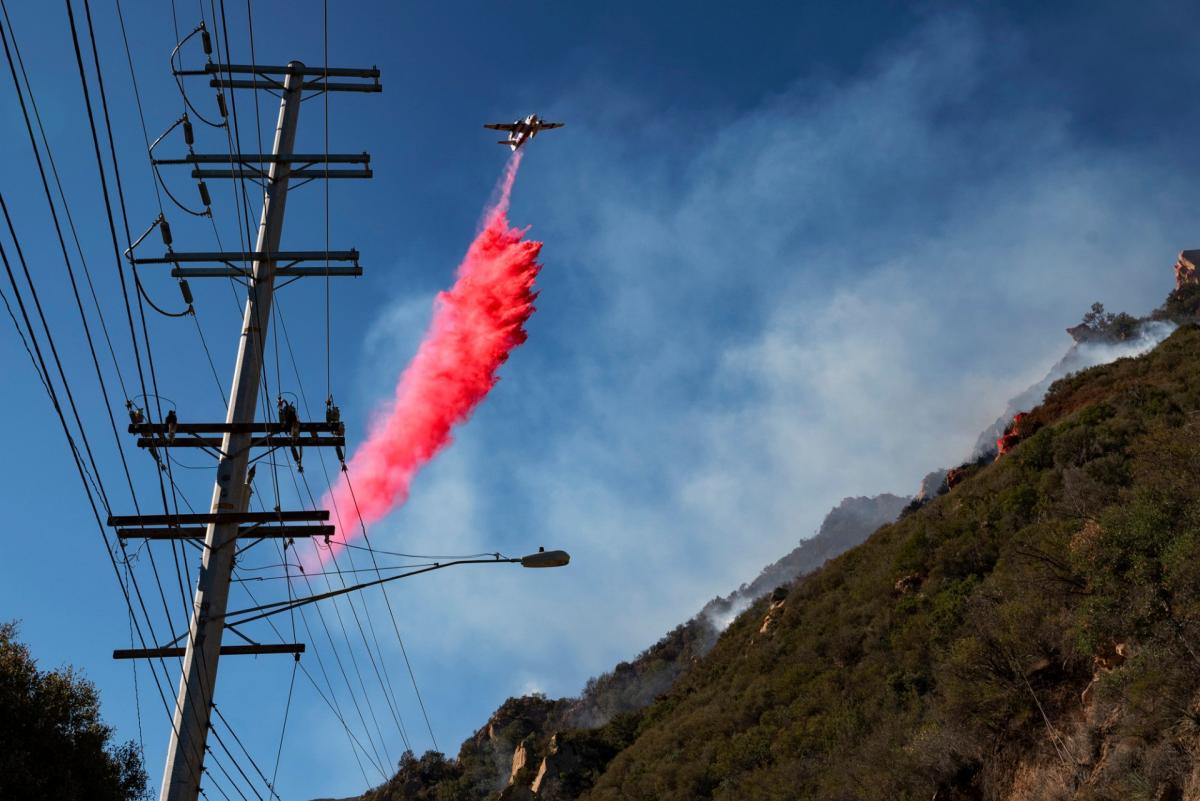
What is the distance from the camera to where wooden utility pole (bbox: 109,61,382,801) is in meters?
11.9

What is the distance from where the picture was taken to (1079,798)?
2116 cm

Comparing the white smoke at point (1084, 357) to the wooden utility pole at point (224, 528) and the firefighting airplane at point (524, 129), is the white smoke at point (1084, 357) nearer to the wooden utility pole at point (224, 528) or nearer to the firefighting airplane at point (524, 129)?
the firefighting airplane at point (524, 129)

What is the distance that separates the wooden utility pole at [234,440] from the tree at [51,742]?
222 inches

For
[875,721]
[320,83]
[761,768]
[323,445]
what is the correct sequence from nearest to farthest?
[323,445], [320,83], [875,721], [761,768]

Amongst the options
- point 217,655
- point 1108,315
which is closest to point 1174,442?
point 217,655

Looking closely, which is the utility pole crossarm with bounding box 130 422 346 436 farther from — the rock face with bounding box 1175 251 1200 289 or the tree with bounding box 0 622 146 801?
the rock face with bounding box 1175 251 1200 289

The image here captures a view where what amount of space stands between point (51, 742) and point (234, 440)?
9.99 meters

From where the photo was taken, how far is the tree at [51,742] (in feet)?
57.2

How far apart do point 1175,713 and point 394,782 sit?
267 ft

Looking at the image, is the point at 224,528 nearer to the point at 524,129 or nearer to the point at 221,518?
the point at 221,518

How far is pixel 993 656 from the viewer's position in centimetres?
2798

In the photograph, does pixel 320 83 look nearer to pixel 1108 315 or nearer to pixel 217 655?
pixel 217 655

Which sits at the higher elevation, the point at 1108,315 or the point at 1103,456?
the point at 1108,315

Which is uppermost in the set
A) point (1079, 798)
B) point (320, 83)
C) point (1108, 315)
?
point (1108, 315)
